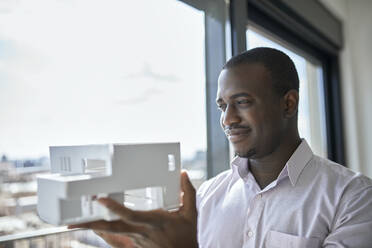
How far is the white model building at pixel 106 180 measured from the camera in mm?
434

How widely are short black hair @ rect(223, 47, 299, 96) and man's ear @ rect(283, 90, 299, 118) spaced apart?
0.04ft

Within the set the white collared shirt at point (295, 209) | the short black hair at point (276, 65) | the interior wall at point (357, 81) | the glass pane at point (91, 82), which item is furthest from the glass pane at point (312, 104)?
the white collared shirt at point (295, 209)

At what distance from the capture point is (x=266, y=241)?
0.77 meters

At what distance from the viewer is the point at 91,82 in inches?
35.0

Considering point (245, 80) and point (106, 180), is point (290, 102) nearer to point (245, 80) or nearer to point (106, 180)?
point (245, 80)

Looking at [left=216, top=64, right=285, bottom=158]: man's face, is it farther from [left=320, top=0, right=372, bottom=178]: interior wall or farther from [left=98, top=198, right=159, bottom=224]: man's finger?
[left=320, top=0, right=372, bottom=178]: interior wall

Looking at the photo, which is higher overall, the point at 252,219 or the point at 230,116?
the point at 230,116

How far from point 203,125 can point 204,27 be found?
1.34 feet

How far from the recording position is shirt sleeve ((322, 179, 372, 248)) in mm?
683

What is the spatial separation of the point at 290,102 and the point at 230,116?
19 centimetres

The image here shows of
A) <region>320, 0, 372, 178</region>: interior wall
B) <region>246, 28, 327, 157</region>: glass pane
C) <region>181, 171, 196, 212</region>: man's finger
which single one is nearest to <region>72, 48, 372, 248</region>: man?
<region>181, 171, 196, 212</region>: man's finger

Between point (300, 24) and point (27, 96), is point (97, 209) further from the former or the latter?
point (300, 24)

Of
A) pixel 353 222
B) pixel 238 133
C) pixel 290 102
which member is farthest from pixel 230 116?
pixel 353 222

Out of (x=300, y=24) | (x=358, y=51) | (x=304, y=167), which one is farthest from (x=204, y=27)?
(x=358, y=51)
